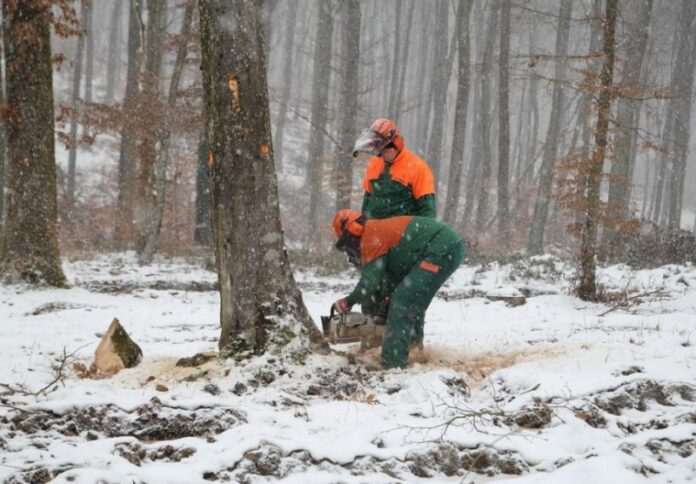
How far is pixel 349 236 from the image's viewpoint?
5.41 metres

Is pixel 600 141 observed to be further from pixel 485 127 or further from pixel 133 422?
pixel 485 127

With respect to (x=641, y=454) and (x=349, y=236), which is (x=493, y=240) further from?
(x=641, y=454)

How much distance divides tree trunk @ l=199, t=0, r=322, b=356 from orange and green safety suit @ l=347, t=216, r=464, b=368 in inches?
27.6

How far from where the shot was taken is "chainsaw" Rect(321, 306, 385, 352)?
564 centimetres

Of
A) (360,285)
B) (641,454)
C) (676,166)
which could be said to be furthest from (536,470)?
(676,166)

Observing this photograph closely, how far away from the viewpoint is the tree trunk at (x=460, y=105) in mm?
20000

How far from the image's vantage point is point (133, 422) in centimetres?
395

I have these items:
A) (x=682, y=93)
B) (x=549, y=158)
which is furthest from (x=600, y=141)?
(x=682, y=93)

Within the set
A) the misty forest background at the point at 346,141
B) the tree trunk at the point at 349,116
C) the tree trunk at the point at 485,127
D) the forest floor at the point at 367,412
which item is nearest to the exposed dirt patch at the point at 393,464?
the forest floor at the point at 367,412

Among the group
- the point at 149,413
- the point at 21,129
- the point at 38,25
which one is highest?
the point at 38,25

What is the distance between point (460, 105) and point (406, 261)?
1551 cm

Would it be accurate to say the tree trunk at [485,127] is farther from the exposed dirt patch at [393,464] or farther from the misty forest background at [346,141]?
the exposed dirt patch at [393,464]

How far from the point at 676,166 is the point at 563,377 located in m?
24.1

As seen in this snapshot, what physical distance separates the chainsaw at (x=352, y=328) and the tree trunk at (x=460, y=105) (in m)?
14.2
